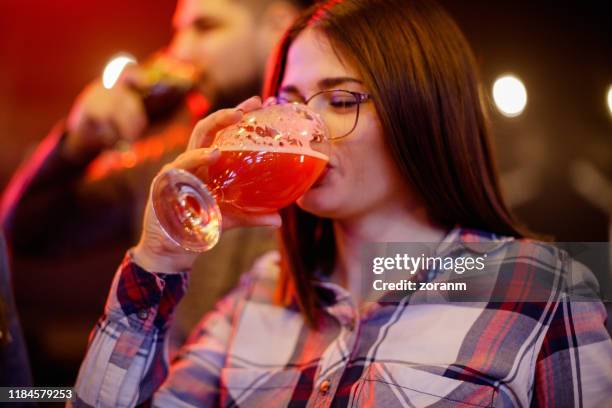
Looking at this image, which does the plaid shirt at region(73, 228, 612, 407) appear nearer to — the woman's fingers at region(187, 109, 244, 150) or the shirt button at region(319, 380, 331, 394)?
the shirt button at region(319, 380, 331, 394)

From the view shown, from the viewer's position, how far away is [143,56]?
2.40 m

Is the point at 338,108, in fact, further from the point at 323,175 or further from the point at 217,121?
the point at 217,121

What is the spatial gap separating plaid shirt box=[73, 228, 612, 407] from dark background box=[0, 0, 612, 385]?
114cm

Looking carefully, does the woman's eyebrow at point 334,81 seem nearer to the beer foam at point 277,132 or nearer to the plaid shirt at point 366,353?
the beer foam at point 277,132

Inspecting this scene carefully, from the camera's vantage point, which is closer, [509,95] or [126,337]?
[126,337]

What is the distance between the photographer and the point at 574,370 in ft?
3.36

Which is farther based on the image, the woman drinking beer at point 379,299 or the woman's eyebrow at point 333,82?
the woman's eyebrow at point 333,82

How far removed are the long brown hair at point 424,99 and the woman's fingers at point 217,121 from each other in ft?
0.76

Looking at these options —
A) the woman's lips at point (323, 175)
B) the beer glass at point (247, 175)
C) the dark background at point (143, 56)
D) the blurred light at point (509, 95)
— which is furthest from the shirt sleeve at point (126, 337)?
the blurred light at point (509, 95)

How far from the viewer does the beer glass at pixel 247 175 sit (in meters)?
0.94

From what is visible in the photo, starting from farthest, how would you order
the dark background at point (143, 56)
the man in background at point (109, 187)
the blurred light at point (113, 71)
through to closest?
the dark background at point (143, 56) → the man in background at point (109, 187) → the blurred light at point (113, 71)

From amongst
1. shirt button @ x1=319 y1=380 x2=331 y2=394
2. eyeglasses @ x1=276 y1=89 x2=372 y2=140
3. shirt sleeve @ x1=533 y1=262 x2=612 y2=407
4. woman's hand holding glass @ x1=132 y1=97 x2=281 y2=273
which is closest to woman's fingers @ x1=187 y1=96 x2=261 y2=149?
woman's hand holding glass @ x1=132 y1=97 x2=281 y2=273

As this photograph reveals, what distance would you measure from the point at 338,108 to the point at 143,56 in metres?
1.49

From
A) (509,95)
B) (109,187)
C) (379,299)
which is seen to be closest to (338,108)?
(379,299)
